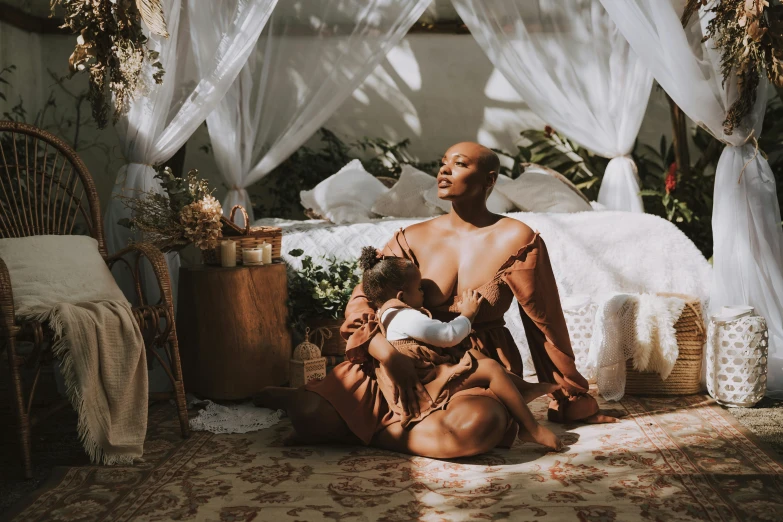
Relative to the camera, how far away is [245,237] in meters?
3.71

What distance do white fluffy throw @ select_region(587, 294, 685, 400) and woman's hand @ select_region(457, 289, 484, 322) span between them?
2.86 feet

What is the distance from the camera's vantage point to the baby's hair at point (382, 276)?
2.76m

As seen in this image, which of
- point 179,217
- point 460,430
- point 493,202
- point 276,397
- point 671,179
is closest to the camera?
point 460,430

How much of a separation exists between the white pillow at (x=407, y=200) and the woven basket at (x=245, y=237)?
1032 mm

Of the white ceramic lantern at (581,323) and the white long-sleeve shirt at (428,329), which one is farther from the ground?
the white long-sleeve shirt at (428,329)

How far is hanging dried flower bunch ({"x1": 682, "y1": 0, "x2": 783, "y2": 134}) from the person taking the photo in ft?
11.0

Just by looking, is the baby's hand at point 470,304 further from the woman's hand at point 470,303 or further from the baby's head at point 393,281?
the baby's head at point 393,281

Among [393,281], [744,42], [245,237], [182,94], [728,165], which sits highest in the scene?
[744,42]

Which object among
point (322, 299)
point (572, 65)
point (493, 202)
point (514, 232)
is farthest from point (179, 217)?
point (572, 65)

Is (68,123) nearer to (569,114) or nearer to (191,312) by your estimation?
(191,312)

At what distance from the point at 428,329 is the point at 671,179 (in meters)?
3.53

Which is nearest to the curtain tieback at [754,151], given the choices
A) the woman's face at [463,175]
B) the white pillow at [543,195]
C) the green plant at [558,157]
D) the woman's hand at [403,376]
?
the white pillow at [543,195]

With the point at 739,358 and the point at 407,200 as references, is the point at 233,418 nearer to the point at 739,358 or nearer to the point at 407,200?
the point at 407,200

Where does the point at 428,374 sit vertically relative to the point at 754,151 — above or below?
below
